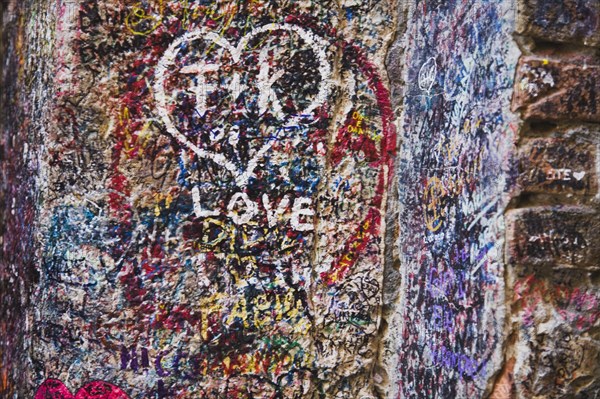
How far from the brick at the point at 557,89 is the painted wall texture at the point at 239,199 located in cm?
27

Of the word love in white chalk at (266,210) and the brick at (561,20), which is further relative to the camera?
the word love in white chalk at (266,210)

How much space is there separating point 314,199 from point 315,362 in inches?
20.2

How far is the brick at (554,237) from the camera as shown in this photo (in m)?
2.13

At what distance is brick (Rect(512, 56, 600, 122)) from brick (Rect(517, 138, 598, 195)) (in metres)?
0.07

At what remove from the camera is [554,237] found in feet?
7.02

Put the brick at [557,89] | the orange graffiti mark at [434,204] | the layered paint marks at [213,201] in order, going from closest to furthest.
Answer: the brick at [557,89]
the orange graffiti mark at [434,204]
the layered paint marks at [213,201]

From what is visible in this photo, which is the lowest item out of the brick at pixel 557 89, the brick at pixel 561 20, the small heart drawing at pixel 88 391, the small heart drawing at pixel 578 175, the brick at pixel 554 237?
the small heart drawing at pixel 88 391

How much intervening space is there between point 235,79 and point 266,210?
0.42 metres

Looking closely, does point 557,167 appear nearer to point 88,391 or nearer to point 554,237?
point 554,237

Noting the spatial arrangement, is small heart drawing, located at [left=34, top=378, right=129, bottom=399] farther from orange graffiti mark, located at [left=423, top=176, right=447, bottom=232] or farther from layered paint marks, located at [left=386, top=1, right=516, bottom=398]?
orange graffiti mark, located at [left=423, top=176, right=447, bottom=232]

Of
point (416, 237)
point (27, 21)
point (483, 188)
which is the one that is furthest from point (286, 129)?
point (27, 21)

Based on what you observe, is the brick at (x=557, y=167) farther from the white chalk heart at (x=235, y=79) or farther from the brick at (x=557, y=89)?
the white chalk heart at (x=235, y=79)

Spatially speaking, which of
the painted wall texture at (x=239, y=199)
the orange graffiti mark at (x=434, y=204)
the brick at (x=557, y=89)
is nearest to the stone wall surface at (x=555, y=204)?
the brick at (x=557, y=89)

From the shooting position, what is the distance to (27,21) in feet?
9.22
